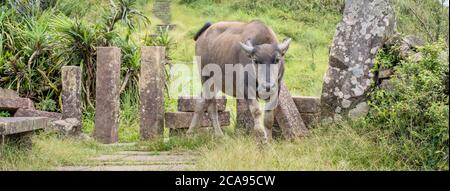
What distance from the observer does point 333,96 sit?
293 inches

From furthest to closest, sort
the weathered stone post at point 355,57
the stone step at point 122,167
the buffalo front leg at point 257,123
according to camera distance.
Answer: the weathered stone post at point 355,57 < the buffalo front leg at point 257,123 < the stone step at point 122,167

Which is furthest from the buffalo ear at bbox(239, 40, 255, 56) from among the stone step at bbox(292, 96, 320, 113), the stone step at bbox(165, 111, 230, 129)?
the stone step at bbox(165, 111, 230, 129)

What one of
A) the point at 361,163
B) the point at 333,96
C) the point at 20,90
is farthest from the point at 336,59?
the point at 20,90

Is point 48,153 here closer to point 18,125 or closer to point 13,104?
point 18,125

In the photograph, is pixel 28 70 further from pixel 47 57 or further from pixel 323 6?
pixel 323 6

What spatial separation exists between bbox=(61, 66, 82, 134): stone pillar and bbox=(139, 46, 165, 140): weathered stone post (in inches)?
36.9

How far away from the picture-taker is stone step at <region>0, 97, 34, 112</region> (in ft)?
27.8

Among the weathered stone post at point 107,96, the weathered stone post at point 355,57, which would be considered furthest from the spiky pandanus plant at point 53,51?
the weathered stone post at point 355,57

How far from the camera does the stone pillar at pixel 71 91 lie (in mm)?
8289

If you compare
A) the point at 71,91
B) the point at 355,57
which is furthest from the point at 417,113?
the point at 71,91

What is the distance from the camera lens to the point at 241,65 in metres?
7.02

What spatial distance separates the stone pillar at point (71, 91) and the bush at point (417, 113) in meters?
3.89

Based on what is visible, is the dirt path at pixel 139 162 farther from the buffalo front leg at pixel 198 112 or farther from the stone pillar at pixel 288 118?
the stone pillar at pixel 288 118

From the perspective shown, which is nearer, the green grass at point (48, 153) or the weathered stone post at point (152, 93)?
the green grass at point (48, 153)
